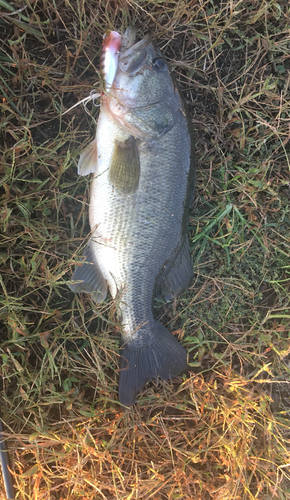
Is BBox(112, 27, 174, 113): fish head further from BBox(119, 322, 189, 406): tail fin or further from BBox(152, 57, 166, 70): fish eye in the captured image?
BBox(119, 322, 189, 406): tail fin

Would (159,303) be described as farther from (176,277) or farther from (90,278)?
(90,278)

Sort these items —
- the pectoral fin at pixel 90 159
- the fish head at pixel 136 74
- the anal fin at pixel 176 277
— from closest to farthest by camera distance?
the fish head at pixel 136 74, the pectoral fin at pixel 90 159, the anal fin at pixel 176 277

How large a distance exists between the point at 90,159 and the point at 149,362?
4.60ft

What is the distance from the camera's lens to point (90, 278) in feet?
6.28

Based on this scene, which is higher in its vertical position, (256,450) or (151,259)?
(151,259)

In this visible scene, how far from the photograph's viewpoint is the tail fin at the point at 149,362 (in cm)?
192

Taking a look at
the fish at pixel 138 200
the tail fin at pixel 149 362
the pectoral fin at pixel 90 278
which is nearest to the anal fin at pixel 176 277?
the fish at pixel 138 200

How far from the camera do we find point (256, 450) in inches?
86.4

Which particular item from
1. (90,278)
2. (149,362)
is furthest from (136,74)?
(149,362)

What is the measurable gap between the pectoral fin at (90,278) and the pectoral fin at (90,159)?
1.56 feet

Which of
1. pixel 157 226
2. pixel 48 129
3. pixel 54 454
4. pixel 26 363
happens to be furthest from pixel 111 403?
pixel 48 129

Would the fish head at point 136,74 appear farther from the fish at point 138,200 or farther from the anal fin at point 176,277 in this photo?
the anal fin at point 176,277

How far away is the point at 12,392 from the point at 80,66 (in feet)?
7.37

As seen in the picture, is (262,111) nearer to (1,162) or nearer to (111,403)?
(1,162)
